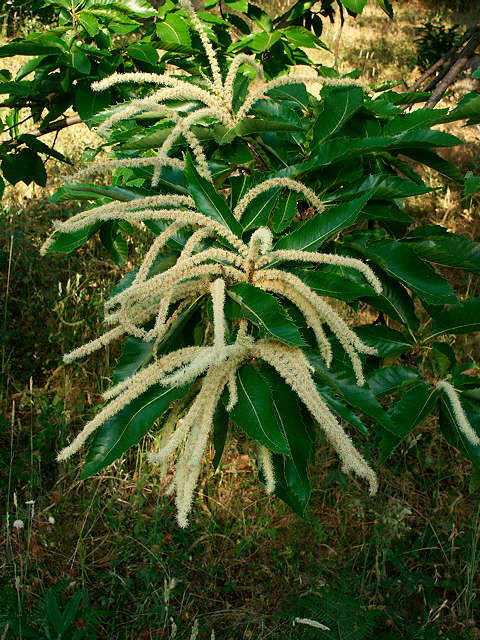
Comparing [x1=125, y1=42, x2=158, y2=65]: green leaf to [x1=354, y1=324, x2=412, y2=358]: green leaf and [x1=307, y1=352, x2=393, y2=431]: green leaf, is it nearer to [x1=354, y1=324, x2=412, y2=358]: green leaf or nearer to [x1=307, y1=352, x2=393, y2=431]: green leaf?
[x1=354, y1=324, x2=412, y2=358]: green leaf

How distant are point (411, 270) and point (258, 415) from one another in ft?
1.42

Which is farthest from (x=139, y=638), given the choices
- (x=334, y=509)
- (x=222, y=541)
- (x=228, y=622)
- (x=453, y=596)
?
(x=453, y=596)

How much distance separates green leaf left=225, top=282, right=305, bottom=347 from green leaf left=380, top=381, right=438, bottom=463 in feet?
1.16

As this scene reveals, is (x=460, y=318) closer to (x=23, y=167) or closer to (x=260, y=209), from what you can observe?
(x=260, y=209)

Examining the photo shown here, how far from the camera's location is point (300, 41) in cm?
221

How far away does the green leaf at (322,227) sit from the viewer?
3.41 feet

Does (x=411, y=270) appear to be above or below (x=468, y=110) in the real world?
below

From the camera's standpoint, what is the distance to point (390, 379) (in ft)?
4.05

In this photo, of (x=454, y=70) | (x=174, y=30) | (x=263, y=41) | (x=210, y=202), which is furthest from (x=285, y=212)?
(x=454, y=70)

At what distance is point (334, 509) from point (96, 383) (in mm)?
1285

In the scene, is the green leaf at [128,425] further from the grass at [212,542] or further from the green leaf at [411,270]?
the grass at [212,542]

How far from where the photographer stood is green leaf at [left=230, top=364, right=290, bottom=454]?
89 centimetres

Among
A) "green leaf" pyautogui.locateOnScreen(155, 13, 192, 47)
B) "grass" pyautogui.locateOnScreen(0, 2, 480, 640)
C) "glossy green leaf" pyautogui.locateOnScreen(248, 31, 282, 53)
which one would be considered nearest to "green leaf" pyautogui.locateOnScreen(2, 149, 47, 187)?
"green leaf" pyautogui.locateOnScreen(155, 13, 192, 47)

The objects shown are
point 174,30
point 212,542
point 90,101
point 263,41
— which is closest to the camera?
point 90,101
